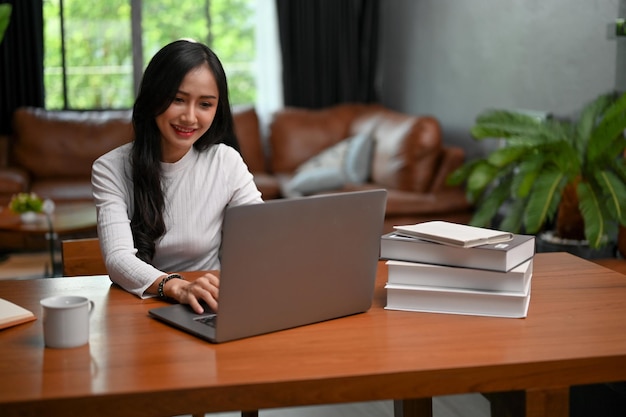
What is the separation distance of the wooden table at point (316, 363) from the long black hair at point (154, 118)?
0.43 meters

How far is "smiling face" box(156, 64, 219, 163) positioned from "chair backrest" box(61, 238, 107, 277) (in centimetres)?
34

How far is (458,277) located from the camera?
1.66 m

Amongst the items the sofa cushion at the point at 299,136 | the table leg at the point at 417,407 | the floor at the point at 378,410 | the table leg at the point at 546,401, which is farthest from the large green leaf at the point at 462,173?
the table leg at the point at 546,401

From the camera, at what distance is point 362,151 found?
5371 mm

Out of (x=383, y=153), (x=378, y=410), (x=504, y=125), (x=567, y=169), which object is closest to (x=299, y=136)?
(x=383, y=153)

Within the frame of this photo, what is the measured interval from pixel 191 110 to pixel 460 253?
2.41 ft

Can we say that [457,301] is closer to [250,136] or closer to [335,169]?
[335,169]

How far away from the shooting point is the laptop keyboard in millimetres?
1565

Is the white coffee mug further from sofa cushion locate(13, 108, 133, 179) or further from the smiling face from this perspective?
sofa cushion locate(13, 108, 133, 179)

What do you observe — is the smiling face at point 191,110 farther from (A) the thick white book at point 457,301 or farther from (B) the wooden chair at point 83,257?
(A) the thick white book at point 457,301

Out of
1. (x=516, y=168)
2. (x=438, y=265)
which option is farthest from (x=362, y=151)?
(x=438, y=265)

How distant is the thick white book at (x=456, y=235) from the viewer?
5.38 ft

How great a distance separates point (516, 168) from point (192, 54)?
2.51 meters

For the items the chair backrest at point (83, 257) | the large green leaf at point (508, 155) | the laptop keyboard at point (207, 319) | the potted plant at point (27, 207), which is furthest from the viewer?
the potted plant at point (27, 207)
